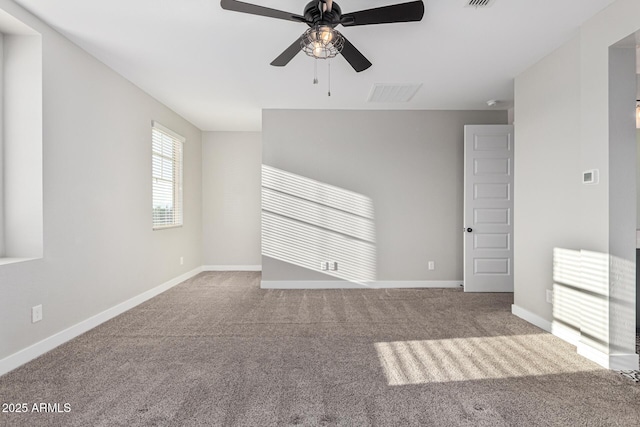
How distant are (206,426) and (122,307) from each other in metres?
2.64

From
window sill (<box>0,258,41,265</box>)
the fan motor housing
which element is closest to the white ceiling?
the fan motor housing

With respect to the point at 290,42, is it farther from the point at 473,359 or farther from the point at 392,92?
the point at 473,359

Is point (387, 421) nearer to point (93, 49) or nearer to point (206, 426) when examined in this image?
point (206, 426)

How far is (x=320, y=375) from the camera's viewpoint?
8.02 feet

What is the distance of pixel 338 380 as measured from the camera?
2.37 m

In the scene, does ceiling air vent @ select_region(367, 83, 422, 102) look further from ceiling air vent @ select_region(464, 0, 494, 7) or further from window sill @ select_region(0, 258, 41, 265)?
window sill @ select_region(0, 258, 41, 265)

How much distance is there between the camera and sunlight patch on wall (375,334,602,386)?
8.06 ft

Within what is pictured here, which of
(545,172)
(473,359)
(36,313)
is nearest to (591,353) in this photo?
(473,359)

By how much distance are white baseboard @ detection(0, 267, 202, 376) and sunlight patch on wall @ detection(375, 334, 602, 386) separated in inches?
102

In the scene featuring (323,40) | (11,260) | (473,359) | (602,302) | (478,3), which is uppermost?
(478,3)

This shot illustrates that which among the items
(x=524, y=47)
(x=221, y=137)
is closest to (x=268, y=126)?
(x=221, y=137)

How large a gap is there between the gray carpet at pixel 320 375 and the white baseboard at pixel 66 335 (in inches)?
3.1

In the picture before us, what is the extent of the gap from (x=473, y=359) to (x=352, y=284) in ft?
8.68

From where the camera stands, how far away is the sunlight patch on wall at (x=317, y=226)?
525cm
